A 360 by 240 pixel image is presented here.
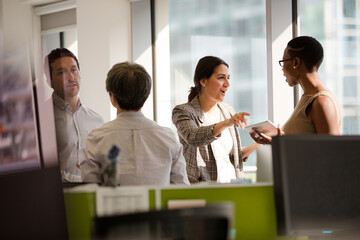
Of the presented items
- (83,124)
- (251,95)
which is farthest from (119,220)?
(251,95)

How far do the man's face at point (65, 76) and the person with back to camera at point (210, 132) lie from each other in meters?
0.72

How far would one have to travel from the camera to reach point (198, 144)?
120 inches

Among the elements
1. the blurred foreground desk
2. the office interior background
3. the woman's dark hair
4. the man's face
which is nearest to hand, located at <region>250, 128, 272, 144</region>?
the woman's dark hair

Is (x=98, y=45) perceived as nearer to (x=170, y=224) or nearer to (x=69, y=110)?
(x=69, y=110)

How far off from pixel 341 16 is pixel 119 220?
417 centimetres

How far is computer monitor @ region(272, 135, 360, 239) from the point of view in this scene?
5.08 ft

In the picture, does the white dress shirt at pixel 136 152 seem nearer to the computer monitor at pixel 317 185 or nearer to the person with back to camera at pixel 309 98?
the computer monitor at pixel 317 185

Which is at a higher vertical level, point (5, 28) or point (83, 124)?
point (5, 28)

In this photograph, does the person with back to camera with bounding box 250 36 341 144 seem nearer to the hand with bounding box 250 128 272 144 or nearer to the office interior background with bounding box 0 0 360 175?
the hand with bounding box 250 128 272 144

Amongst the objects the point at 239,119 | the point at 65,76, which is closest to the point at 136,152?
the point at 65,76

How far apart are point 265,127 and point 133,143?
1.04 meters

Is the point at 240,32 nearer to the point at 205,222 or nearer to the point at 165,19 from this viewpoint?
the point at 165,19

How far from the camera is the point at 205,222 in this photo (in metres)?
Answer: 1.06

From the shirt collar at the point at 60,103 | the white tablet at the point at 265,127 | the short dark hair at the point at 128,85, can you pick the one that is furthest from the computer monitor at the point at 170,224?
the white tablet at the point at 265,127
